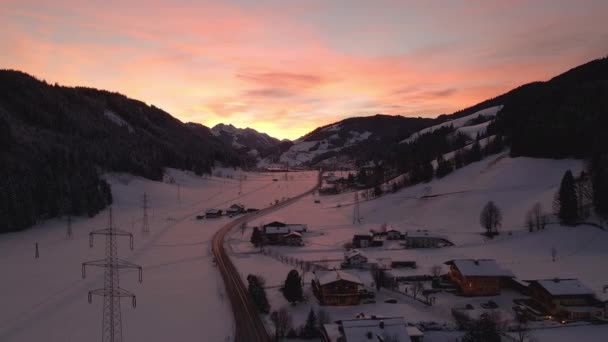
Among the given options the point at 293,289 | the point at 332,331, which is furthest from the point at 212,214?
the point at 332,331

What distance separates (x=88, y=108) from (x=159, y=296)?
12026cm

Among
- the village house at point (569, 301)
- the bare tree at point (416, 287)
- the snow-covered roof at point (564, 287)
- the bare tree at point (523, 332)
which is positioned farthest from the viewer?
the bare tree at point (416, 287)

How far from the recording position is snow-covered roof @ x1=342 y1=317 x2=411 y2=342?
22.5 m

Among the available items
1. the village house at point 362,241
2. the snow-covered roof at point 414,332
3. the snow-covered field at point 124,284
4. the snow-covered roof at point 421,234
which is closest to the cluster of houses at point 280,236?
the village house at point 362,241

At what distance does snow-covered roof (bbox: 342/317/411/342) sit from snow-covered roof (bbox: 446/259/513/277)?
36.8ft

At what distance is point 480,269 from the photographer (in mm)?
33062

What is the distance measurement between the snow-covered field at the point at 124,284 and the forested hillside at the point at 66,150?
344 centimetres

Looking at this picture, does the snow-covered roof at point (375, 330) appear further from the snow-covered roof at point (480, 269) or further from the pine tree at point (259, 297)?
the snow-covered roof at point (480, 269)

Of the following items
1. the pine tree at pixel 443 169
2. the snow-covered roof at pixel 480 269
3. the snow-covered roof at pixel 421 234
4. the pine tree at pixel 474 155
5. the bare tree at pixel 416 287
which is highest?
the pine tree at pixel 474 155

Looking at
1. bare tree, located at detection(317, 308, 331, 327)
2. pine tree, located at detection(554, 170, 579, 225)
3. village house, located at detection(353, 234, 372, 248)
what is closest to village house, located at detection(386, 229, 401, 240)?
village house, located at detection(353, 234, 372, 248)

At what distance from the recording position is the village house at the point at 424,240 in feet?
159

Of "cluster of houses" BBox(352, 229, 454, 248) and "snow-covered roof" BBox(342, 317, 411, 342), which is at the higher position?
"cluster of houses" BBox(352, 229, 454, 248)

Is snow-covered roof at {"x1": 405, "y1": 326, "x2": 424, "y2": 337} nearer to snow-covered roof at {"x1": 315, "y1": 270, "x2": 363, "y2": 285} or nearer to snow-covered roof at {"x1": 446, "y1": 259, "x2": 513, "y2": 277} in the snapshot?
snow-covered roof at {"x1": 315, "y1": 270, "x2": 363, "y2": 285}

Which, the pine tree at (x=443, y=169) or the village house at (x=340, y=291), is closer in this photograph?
the village house at (x=340, y=291)
